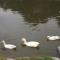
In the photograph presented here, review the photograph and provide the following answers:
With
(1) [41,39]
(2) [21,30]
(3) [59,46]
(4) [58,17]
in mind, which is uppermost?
(4) [58,17]

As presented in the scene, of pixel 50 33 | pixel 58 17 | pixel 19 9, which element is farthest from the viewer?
pixel 19 9

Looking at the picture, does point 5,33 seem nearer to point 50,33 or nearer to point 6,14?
point 50,33

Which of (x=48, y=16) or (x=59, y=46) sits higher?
(x=48, y=16)

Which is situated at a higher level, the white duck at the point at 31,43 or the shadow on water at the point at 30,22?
the shadow on water at the point at 30,22

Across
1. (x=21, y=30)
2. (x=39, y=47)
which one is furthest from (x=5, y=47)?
(x=21, y=30)

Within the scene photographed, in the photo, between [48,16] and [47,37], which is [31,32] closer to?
[47,37]

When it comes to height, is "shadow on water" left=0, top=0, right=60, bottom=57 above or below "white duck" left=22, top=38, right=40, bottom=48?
above

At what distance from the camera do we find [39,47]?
11672 millimetres

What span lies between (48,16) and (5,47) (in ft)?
20.1

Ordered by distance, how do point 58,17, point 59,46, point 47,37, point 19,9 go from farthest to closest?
point 19,9, point 58,17, point 47,37, point 59,46

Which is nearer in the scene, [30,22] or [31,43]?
[31,43]

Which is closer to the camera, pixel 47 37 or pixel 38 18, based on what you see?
pixel 47 37

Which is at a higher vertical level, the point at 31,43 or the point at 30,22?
the point at 30,22

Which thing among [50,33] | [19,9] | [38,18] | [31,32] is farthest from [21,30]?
[19,9]
